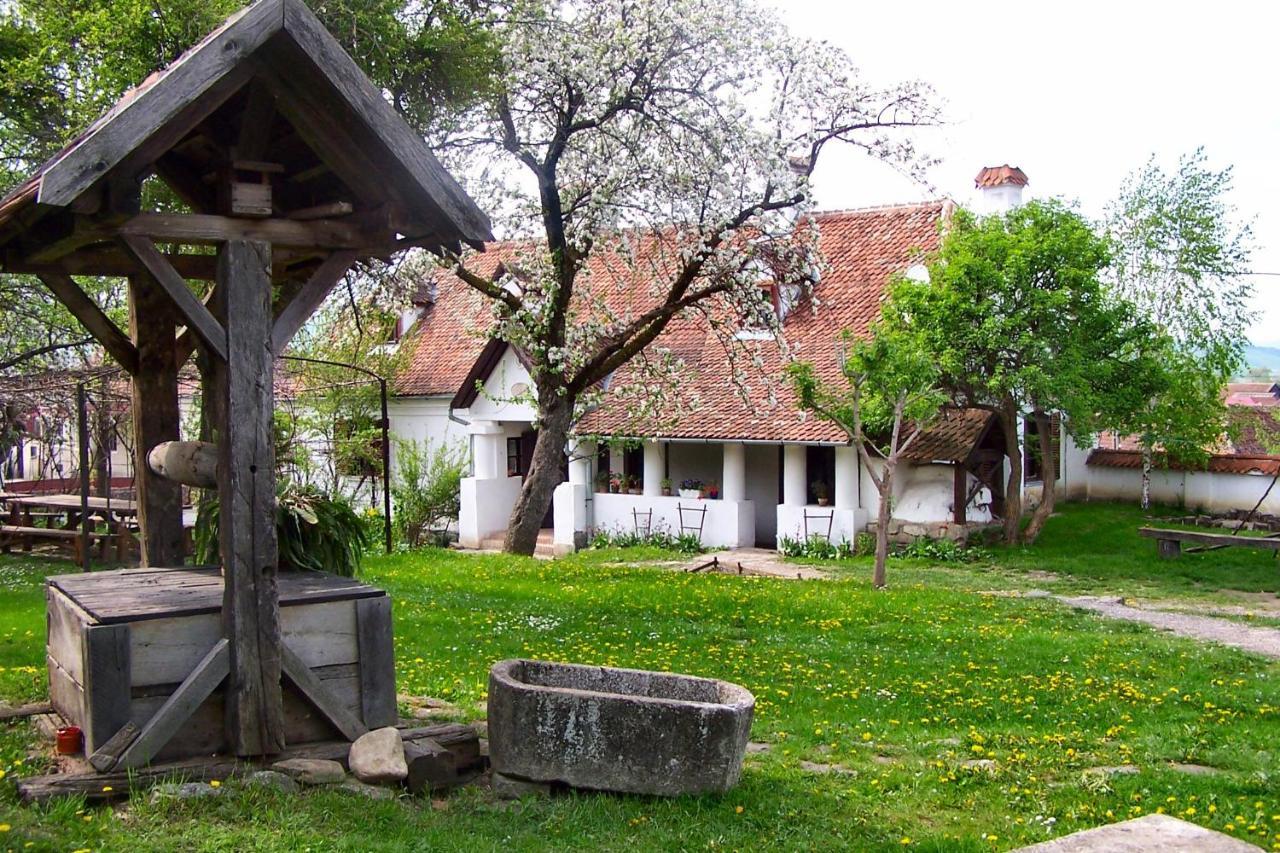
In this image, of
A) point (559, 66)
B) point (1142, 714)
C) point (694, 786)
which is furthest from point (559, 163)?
point (694, 786)

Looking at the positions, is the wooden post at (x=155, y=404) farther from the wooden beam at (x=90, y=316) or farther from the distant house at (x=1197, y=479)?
the distant house at (x=1197, y=479)

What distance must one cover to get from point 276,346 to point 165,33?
8.40 metres

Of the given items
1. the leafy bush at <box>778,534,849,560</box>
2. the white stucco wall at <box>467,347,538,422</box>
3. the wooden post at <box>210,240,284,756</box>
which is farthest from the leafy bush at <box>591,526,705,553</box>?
the wooden post at <box>210,240,284,756</box>

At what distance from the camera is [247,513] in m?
6.23

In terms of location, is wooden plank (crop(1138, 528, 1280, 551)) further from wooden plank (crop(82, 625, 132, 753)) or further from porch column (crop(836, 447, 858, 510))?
wooden plank (crop(82, 625, 132, 753))

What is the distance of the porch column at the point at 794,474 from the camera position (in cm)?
2514

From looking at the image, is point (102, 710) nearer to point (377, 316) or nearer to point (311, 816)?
point (311, 816)

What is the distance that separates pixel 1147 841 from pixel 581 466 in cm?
2389

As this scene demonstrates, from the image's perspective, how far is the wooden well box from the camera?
237 inches

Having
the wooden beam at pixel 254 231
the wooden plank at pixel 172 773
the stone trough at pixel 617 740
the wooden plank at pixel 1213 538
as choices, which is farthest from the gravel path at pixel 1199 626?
the wooden beam at pixel 254 231

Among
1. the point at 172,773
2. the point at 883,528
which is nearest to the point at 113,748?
the point at 172,773

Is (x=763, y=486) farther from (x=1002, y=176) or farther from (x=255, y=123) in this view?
(x=255, y=123)

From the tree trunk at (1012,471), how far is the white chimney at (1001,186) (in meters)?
5.89

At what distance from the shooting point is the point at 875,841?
19.2 feet
